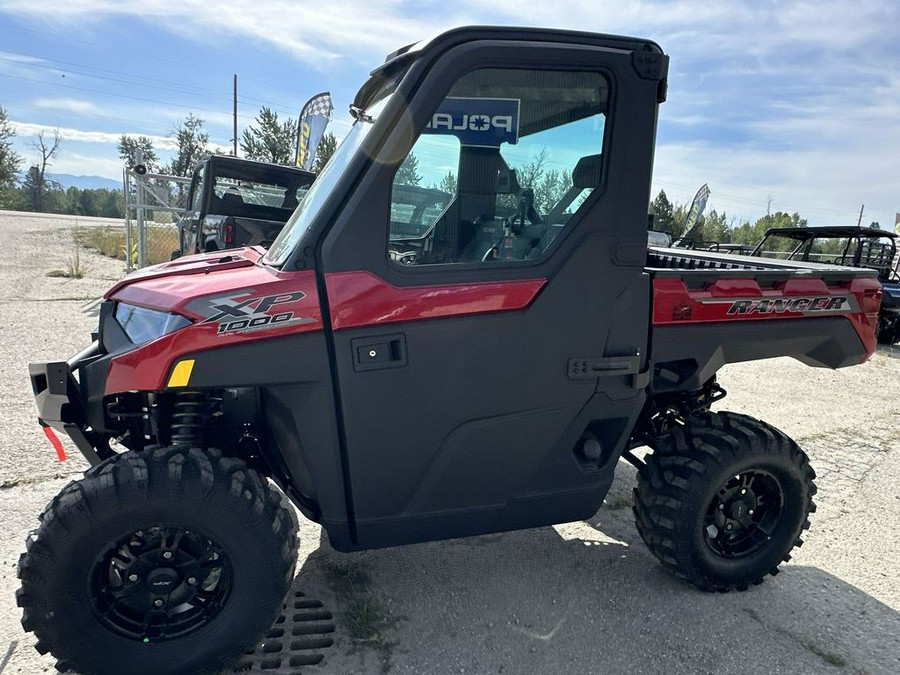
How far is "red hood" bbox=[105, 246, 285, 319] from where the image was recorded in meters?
2.25

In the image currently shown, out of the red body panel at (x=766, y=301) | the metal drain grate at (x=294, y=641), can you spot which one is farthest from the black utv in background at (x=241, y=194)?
the red body panel at (x=766, y=301)

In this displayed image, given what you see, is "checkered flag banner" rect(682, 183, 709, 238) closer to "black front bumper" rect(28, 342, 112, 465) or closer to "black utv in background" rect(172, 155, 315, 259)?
"black utv in background" rect(172, 155, 315, 259)

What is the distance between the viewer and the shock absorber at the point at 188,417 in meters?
2.47

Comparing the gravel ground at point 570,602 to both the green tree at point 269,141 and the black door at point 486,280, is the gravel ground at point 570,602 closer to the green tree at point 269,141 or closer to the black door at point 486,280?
the black door at point 486,280

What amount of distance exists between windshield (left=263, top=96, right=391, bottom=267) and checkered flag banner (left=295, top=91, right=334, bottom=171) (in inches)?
501

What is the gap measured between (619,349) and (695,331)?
17.9 inches

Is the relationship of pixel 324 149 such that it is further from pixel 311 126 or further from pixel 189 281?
pixel 189 281

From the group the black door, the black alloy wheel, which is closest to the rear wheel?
the black alloy wheel

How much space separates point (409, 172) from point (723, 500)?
89.1 inches

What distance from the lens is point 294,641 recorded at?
8.59 ft

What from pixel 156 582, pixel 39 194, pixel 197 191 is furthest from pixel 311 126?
pixel 39 194

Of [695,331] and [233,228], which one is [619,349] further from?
[233,228]

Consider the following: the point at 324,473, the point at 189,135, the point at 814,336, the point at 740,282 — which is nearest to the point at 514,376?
the point at 324,473

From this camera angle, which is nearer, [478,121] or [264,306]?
[264,306]
